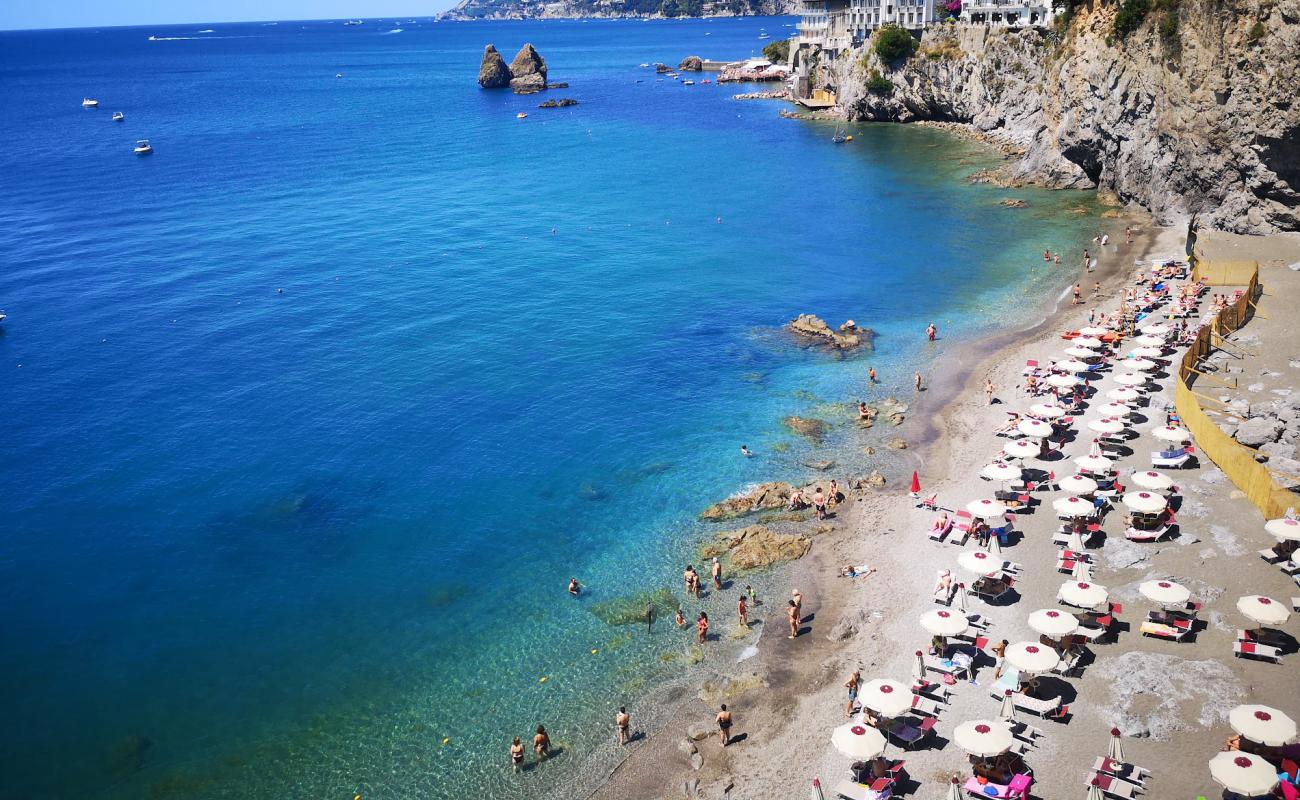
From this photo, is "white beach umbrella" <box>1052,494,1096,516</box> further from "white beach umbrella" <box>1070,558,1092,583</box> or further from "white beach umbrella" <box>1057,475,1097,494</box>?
"white beach umbrella" <box>1070,558,1092,583</box>

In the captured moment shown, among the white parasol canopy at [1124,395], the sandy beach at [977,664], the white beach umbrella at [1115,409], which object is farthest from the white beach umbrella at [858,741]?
the white parasol canopy at [1124,395]

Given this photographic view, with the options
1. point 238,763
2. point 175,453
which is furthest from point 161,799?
point 175,453

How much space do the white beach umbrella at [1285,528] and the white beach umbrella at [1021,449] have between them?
369 inches

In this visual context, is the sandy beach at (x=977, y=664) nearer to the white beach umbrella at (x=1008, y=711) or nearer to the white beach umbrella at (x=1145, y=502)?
the white beach umbrella at (x=1008, y=711)

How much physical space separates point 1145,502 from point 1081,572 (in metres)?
4.48

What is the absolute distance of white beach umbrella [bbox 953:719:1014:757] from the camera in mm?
21875

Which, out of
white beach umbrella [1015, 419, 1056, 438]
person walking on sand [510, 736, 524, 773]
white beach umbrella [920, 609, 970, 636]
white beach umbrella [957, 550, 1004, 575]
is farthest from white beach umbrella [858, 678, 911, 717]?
white beach umbrella [1015, 419, 1056, 438]

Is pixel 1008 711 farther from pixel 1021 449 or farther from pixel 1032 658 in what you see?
pixel 1021 449

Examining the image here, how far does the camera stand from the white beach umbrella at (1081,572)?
97.1 ft

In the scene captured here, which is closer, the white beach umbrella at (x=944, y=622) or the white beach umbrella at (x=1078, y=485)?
the white beach umbrella at (x=944, y=622)

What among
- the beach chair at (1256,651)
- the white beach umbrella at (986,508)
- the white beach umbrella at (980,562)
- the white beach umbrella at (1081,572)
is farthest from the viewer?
the white beach umbrella at (986,508)

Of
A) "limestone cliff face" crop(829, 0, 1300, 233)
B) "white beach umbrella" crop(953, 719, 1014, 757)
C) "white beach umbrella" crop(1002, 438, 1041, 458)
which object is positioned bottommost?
"white beach umbrella" crop(953, 719, 1014, 757)

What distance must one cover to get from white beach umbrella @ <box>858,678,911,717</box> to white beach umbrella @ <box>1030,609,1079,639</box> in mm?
5054

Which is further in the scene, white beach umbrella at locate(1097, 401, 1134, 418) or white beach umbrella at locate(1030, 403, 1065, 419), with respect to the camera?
white beach umbrella at locate(1030, 403, 1065, 419)
